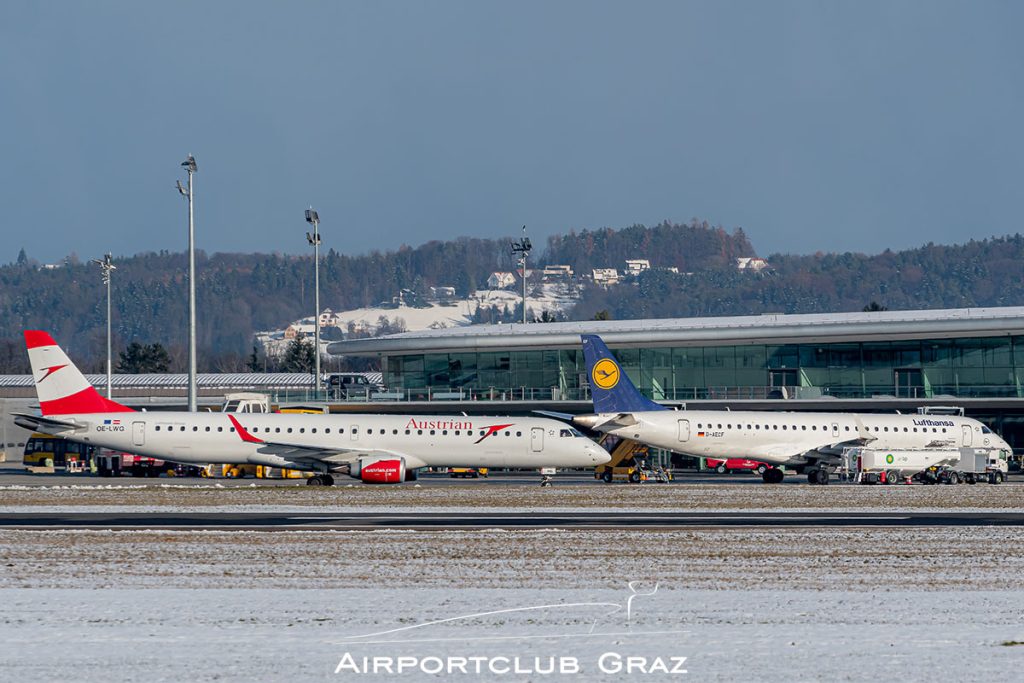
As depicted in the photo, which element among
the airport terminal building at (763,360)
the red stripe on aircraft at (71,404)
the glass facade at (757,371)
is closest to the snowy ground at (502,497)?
the red stripe on aircraft at (71,404)

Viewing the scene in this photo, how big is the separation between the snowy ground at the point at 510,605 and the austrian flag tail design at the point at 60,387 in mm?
25717

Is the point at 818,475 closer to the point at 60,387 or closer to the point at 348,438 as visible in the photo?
the point at 348,438

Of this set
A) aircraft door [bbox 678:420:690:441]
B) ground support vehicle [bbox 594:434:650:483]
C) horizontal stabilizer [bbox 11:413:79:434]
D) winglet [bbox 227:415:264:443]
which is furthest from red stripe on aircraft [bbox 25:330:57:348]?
aircraft door [bbox 678:420:690:441]

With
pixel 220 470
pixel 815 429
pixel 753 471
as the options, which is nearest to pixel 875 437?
pixel 815 429

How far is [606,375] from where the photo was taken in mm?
59969

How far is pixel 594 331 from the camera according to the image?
3679 inches

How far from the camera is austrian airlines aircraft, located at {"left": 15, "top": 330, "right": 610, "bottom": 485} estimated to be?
2057 inches

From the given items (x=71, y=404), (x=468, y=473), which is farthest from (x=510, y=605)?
(x=468, y=473)

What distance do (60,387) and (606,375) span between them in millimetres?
23267

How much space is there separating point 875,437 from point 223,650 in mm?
51238

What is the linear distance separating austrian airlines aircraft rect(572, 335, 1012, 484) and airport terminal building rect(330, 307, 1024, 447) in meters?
19.0

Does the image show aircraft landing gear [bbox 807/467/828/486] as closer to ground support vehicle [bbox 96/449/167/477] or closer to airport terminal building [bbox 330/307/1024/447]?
airport terminal building [bbox 330/307/1024/447]

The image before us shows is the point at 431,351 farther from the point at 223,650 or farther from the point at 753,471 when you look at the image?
the point at 223,650

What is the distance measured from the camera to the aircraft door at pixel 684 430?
5822 cm
